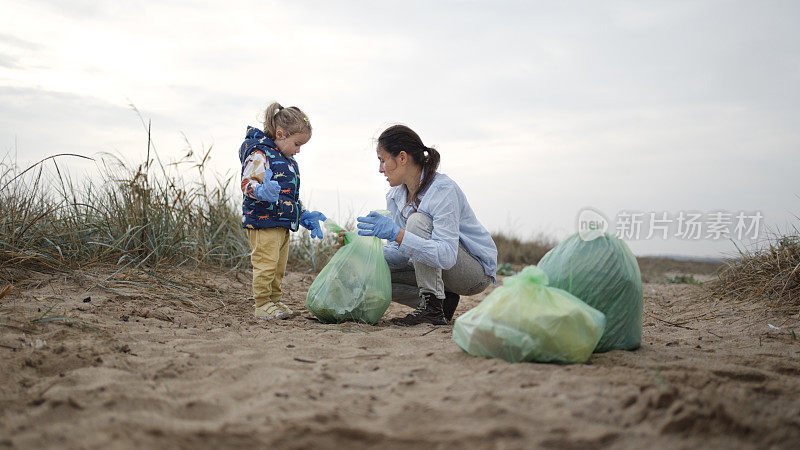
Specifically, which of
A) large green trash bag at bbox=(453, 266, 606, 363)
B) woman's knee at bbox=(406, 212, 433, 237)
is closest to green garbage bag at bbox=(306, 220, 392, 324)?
woman's knee at bbox=(406, 212, 433, 237)

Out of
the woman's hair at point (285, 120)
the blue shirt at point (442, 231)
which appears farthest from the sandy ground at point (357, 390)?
the woman's hair at point (285, 120)

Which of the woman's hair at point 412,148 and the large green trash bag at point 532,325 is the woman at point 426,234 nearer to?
the woman's hair at point 412,148

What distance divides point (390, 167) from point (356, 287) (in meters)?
0.72

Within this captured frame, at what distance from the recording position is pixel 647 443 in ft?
4.79

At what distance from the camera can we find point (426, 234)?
3299mm

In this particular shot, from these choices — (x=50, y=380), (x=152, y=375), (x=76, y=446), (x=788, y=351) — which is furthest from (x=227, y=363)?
(x=788, y=351)

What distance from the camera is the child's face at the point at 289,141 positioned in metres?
3.66

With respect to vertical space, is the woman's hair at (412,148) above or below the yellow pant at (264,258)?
above

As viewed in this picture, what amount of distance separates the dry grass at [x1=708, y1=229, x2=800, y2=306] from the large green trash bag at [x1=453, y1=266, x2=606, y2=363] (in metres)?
2.48

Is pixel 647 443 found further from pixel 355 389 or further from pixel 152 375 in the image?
pixel 152 375

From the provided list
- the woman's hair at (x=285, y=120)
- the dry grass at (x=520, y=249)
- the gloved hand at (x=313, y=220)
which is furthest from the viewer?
the dry grass at (x=520, y=249)

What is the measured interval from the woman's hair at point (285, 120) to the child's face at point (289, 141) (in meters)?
0.02

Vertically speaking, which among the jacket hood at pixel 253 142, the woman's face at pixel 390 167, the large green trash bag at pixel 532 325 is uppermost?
the jacket hood at pixel 253 142

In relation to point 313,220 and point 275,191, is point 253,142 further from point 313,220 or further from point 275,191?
point 313,220
